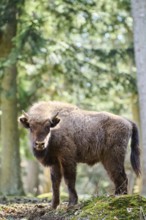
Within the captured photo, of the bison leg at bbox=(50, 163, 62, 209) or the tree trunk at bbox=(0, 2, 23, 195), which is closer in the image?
the bison leg at bbox=(50, 163, 62, 209)

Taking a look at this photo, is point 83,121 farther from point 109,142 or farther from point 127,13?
point 127,13

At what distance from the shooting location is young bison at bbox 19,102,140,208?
8.53m

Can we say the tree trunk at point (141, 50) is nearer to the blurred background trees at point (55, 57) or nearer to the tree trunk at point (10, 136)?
the blurred background trees at point (55, 57)

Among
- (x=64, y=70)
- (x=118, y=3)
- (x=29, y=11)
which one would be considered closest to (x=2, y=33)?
(x=29, y=11)

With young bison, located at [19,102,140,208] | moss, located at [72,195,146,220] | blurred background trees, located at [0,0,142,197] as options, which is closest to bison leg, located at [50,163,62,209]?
young bison, located at [19,102,140,208]

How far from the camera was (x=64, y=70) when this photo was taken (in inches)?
698

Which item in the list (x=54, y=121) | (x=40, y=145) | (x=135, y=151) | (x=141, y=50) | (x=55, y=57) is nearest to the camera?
(x=40, y=145)

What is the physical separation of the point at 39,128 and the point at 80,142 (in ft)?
4.21

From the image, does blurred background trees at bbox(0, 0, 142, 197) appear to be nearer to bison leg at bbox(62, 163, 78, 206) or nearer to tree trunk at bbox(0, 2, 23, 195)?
tree trunk at bbox(0, 2, 23, 195)

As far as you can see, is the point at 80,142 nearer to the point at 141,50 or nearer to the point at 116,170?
the point at 116,170

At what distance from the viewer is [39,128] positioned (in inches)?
314

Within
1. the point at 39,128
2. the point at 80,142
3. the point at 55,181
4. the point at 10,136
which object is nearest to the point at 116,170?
the point at 80,142

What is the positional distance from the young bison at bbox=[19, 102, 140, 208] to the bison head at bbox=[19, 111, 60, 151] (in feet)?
0.06

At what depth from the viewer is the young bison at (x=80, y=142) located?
8531 millimetres
